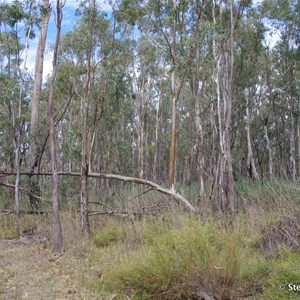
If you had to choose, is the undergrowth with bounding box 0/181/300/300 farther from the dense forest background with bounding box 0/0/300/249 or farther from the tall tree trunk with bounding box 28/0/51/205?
the tall tree trunk with bounding box 28/0/51/205

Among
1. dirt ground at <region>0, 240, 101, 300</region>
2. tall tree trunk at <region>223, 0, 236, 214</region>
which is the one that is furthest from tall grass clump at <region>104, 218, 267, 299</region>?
tall tree trunk at <region>223, 0, 236, 214</region>

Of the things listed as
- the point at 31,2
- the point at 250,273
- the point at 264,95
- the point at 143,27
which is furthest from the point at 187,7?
the point at 264,95

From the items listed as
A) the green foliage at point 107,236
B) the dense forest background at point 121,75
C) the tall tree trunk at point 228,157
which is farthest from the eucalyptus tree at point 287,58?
the green foliage at point 107,236

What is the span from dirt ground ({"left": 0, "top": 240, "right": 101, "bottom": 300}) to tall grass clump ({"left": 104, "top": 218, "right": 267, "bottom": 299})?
2.27 ft

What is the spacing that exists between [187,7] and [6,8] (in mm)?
6133

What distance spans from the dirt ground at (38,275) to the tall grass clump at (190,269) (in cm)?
69

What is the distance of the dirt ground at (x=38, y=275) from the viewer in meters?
5.55

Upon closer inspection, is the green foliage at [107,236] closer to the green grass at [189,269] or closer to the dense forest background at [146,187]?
the dense forest background at [146,187]

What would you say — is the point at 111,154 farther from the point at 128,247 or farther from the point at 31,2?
the point at 128,247

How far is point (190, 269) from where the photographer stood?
4848 millimetres

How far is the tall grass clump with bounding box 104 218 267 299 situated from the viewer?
4.83m

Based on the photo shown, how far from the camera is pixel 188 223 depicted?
17.6 feet

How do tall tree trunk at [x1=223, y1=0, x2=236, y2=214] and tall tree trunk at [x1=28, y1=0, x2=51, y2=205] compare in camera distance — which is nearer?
tall tree trunk at [x1=223, y1=0, x2=236, y2=214]

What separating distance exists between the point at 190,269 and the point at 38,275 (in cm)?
313
